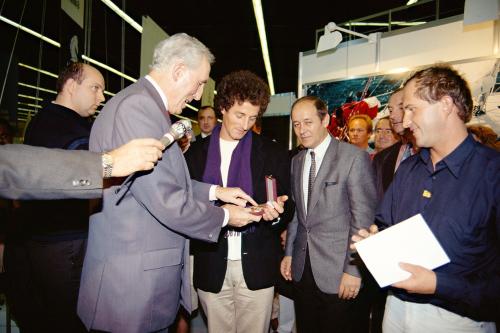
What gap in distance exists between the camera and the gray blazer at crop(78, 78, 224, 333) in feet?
4.70

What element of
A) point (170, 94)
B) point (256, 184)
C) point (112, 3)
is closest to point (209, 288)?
point (256, 184)

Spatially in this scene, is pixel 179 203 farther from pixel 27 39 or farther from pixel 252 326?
pixel 27 39

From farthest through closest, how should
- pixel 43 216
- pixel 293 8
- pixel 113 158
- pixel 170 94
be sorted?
1. pixel 293 8
2. pixel 43 216
3. pixel 170 94
4. pixel 113 158

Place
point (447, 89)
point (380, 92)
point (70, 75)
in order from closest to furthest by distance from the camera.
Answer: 1. point (447, 89)
2. point (70, 75)
3. point (380, 92)

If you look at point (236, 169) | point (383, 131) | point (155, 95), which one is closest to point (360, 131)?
point (383, 131)

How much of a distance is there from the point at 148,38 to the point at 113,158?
3.84m

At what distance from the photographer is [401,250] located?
1297mm

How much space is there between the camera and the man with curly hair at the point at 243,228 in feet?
7.03

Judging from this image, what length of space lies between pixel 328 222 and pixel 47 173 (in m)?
1.72

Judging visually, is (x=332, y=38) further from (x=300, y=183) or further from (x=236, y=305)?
(x=236, y=305)

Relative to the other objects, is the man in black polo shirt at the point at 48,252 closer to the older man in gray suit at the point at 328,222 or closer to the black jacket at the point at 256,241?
the black jacket at the point at 256,241

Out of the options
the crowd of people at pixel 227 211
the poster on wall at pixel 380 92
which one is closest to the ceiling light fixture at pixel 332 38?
the poster on wall at pixel 380 92

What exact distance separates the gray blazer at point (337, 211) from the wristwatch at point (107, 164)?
1479mm

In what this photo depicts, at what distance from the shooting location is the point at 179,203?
147cm
